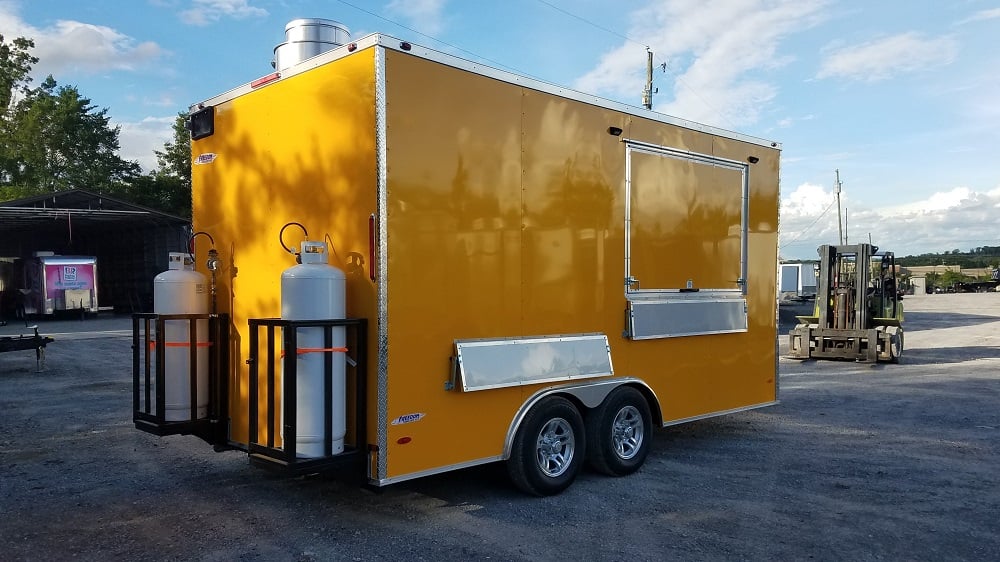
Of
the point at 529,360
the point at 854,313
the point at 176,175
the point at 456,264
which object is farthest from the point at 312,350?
the point at 176,175

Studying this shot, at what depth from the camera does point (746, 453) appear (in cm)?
697

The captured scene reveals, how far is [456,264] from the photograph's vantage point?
481cm

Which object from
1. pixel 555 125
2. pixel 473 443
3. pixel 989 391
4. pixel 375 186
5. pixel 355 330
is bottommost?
pixel 989 391

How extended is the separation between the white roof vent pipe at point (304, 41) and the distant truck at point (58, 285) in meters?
26.6

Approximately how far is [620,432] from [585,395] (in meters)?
0.68

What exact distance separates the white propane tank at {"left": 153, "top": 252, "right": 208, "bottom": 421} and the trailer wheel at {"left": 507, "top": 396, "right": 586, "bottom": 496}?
2432mm

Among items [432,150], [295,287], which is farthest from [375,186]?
[295,287]

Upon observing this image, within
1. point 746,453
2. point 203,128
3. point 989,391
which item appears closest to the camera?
point 203,128

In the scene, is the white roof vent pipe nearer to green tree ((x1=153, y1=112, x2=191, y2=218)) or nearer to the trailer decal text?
the trailer decal text

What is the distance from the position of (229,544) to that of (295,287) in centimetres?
166

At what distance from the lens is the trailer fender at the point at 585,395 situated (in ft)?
16.7

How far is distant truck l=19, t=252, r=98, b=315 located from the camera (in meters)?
27.2

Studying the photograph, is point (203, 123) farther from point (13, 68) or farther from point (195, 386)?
point (13, 68)

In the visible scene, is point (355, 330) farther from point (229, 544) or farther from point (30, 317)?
point (30, 317)
